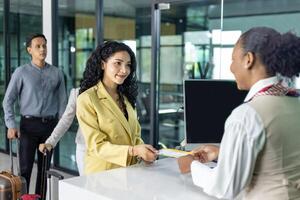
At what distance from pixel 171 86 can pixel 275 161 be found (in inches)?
263

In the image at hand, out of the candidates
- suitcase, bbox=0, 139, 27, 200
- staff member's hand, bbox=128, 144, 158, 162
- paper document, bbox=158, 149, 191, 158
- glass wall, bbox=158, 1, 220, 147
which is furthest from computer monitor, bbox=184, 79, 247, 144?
glass wall, bbox=158, 1, 220, 147

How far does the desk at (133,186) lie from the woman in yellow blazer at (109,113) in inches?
3.8

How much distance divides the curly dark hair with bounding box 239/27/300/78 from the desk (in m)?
0.59

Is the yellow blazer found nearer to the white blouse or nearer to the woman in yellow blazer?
the woman in yellow blazer

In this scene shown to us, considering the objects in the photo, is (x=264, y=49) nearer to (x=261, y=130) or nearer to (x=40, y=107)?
(x=261, y=130)

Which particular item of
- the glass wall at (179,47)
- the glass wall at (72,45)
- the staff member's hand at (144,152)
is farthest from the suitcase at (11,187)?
the glass wall at (179,47)

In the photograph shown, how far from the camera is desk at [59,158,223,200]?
1.48 m

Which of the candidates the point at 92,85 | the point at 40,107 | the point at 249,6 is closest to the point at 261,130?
the point at 92,85

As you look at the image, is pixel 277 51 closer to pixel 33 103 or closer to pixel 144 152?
pixel 144 152

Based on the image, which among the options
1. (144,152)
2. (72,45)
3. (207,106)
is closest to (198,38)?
(72,45)

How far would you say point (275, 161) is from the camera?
3.72 feet

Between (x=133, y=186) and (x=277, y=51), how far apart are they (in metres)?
0.79

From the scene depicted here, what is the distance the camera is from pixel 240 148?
1114 mm

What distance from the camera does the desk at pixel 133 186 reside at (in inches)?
58.2
